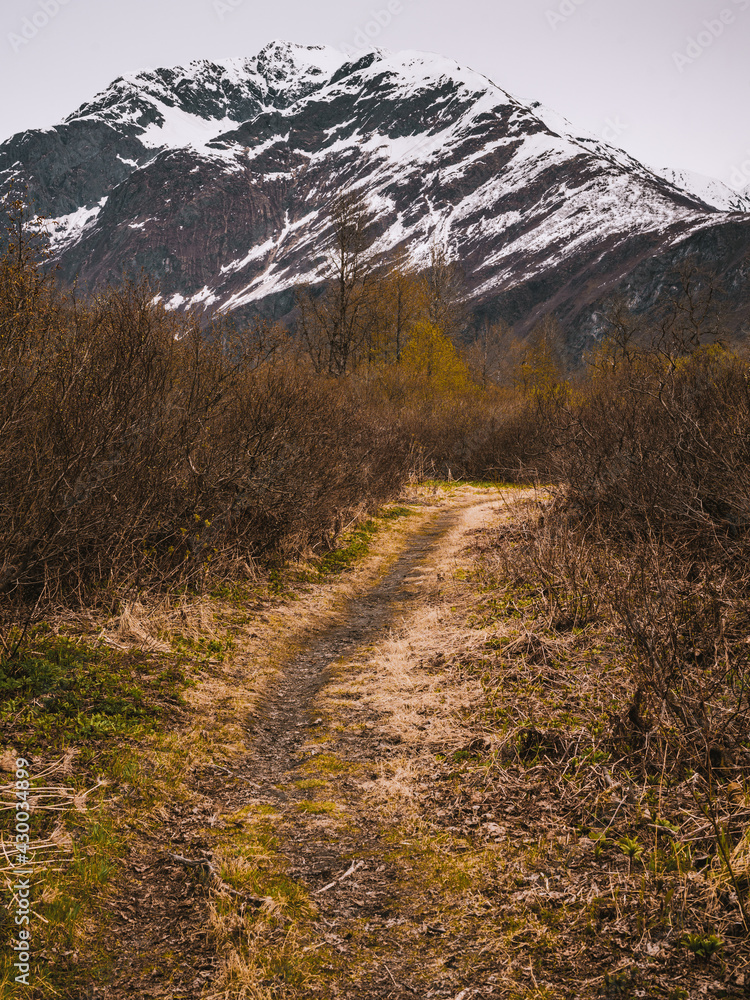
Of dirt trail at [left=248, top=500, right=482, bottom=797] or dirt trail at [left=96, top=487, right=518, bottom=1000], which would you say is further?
dirt trail at [left=248, top=500, right=482, bottom=797]

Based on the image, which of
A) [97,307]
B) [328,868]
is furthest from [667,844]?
[97,307]

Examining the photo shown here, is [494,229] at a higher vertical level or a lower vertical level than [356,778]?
higher

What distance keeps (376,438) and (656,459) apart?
25.9 feet

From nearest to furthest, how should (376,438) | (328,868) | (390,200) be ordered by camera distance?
(328,868) → (376,438) → (390,200)

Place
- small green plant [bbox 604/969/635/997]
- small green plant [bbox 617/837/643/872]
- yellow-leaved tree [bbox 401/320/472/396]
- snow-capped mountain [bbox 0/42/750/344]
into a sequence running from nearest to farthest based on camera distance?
small green plant [bbox 604/969/635/997]
small green plant [bbox 617/837/643/872]
yellow-leaved tree [bbox 401/320/472/396]
snow-capped mountain [bbox 0/42/750/344]

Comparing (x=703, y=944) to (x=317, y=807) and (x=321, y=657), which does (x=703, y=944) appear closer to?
(x=317, y=807)

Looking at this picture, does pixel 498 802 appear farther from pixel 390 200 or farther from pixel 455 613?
pixel 390 200

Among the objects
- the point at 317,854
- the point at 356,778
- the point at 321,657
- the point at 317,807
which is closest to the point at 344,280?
the point at 321,657

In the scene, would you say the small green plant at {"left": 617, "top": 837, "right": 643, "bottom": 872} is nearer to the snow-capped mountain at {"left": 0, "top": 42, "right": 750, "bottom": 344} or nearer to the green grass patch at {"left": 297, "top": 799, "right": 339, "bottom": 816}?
the green grass patch at {"left": 297, "top": 799, "right": 339, "bottom": 816}

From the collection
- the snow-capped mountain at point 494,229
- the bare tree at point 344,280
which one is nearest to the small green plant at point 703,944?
the bare tree at point 344,280

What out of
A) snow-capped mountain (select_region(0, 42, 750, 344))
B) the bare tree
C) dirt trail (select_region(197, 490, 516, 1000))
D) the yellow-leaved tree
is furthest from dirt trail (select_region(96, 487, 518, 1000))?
snow-capped mountain (select_region(0, 42, 750, 344))

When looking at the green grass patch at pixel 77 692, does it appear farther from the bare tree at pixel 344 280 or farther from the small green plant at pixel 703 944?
the bare tree at pixel 344 280

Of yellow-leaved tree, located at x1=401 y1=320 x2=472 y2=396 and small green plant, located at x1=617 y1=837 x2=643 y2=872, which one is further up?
yellow-leaved tree, located at x1=401 y1=320 x2=472 y2=396

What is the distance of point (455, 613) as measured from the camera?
664cm
